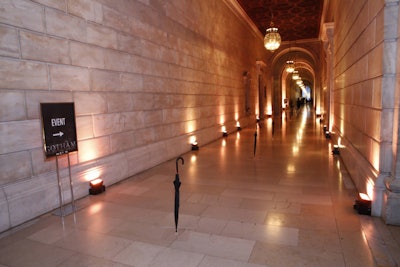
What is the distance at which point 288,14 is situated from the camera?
52.9 ft

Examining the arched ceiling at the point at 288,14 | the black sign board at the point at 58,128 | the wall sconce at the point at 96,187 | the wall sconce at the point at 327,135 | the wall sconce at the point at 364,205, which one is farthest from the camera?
the arched ceiling at the point at 288,14

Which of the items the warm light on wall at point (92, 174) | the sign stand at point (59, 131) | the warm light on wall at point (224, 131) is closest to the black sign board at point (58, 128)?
the sign stand at point (59, 131)

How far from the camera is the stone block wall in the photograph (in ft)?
12.8

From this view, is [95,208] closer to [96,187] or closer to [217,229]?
[96,187]

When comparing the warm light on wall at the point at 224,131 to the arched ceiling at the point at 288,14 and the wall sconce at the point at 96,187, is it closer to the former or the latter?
the arched ceiling at the point at 288,14

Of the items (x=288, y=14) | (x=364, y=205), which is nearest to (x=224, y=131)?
(x=288, y=14)

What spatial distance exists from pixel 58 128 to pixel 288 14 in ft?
50.3

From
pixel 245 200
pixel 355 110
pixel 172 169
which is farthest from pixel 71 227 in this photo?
pixel 355 110

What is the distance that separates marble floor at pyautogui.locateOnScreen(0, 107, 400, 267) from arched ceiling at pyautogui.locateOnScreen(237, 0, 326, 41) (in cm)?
1109

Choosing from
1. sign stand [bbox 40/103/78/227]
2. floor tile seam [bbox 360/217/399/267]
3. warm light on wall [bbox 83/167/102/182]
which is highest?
sign stand [bbox 40/103/78/227]

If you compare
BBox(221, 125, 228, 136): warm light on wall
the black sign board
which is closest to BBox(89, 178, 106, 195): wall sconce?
the black sign board

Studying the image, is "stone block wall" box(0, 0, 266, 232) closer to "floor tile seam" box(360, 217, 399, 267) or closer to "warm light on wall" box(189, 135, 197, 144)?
"warm light on wall" box(189, 135, 197, 144)

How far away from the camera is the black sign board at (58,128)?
13.1 feet

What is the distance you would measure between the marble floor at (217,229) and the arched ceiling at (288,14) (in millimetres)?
11087
